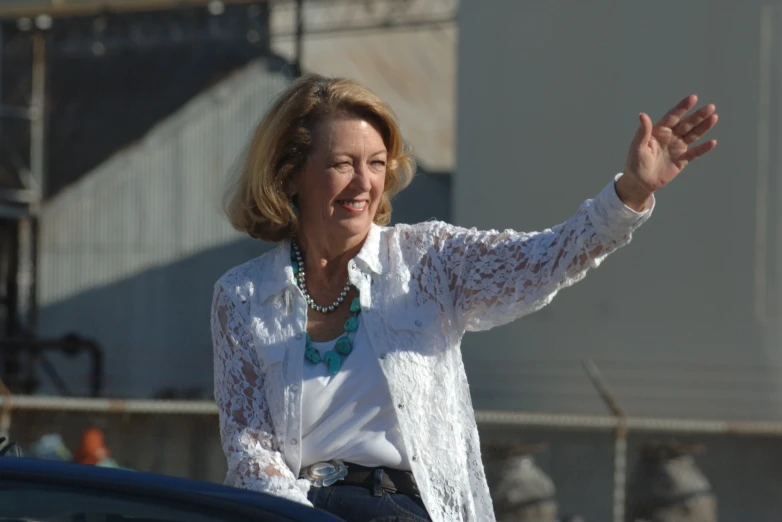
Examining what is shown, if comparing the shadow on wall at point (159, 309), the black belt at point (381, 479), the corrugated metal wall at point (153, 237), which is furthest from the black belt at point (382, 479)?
the corrugated metal wall at point (153, 237)

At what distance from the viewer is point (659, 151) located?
258 centimetres

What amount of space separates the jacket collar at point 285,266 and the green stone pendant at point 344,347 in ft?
0.61

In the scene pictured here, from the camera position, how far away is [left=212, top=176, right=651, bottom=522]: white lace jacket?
2641 mm

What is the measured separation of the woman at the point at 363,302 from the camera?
262 cm

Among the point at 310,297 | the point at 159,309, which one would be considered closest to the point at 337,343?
the point at 310,297

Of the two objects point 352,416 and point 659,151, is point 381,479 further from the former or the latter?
point 659,151

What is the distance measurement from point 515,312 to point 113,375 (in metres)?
16.4

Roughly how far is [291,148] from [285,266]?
27 centimetres

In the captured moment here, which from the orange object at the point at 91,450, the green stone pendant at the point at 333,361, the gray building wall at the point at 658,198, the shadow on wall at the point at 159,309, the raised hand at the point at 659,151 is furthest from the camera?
the shadow on wall at the point at 159,309

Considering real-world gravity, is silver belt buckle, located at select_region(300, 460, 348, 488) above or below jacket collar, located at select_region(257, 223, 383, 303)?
below

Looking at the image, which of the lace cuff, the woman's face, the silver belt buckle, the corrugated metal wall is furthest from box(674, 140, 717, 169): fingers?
the corrugated metal wall

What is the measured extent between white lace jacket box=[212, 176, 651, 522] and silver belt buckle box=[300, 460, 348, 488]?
0.10 ft

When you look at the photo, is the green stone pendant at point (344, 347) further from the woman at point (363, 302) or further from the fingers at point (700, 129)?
the fingers at point (700, 129)

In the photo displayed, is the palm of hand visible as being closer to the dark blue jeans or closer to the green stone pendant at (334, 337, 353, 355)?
the green stone pendant at (334, 337, 353, 355)
